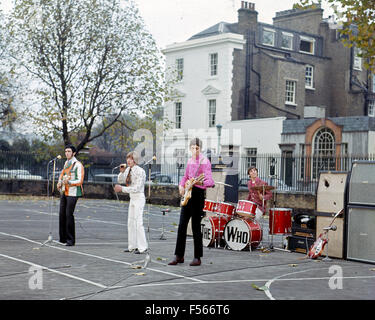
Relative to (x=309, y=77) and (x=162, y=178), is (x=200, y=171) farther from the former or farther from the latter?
(x=309, y=77)

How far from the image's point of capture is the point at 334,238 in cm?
1295

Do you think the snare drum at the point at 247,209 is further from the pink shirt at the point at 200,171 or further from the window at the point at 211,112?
the window at the point at 211,112

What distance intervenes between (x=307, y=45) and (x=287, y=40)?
2514 millimetres

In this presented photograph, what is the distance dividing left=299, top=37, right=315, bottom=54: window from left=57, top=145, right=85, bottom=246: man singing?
141ft

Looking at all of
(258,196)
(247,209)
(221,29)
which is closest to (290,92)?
(221,29)

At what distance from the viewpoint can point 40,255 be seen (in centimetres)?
1179

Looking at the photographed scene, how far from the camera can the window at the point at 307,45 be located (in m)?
53.9

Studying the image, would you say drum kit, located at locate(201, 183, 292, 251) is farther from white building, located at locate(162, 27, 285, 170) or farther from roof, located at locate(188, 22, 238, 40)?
roof, located at locate(188, 22, 238, 40)

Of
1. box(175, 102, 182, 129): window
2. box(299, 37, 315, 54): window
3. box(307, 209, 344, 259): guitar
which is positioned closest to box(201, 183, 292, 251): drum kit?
box(307, 209, 344, 259): guitar

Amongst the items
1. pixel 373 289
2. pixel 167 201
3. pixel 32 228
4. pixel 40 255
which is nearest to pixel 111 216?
pixel 32 228

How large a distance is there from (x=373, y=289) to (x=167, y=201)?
76.7 ft

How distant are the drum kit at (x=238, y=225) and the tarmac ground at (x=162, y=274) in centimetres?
23

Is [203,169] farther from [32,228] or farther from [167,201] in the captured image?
[167,201]
